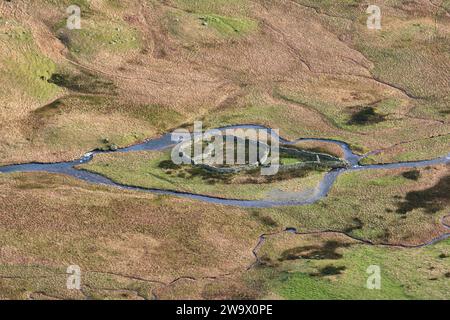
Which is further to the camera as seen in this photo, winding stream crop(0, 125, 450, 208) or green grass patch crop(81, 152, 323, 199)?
green grass patch crop(81, 152, 323, 199)

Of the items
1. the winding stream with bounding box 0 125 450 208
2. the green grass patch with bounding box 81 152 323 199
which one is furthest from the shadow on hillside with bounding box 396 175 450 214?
the green grass patch with bounding box 81 152 323 199

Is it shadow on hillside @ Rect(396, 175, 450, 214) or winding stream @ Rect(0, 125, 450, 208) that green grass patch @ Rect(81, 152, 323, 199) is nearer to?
winding stream @ Rect(0, 125, 450, 208)

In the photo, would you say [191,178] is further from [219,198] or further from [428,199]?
[428,199]

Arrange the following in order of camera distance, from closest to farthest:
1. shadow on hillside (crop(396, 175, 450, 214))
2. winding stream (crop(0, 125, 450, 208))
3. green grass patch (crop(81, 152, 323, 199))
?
shadow on hillside (crop(396, 175, 450, 214)) < winding stream (crop(0, 125, 450, 208)) < green grass patch (crop(81, 152, 323, 199))

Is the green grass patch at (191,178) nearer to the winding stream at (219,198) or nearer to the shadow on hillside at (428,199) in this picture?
the winding stream at (219,198)

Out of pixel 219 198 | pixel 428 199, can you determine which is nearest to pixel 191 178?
pixel 219 198

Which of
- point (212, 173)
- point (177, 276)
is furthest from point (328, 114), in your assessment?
point (177, 276)

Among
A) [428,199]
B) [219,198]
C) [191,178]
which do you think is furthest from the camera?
[191,178]

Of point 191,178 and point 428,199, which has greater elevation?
point 191,178

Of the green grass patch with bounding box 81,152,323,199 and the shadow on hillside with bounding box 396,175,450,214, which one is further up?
the green grass patch with bounding box 81,152,323,199

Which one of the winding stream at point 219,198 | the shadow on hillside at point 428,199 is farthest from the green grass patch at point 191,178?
the shadow on hillside at point 428,199
